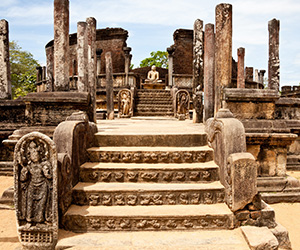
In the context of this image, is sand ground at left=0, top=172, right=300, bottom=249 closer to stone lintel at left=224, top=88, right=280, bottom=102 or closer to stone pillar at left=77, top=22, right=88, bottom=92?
stone lintel at left=224, top=88, right=280, bottom=102

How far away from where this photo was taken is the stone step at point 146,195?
10.9 ft

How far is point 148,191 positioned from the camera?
3354 mm

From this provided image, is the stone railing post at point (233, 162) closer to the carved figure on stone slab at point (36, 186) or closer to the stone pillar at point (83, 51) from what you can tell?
the carved figure on stone slab at point (36, 186)

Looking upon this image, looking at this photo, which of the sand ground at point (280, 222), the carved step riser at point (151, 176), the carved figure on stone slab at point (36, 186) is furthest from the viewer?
the carved step riser at point (151, 176)

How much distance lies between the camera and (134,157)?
3.88 meters

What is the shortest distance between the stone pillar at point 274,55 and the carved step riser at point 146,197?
8749 mm

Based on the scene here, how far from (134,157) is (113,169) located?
0.39 meters

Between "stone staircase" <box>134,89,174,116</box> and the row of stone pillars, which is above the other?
the row of stone pillars

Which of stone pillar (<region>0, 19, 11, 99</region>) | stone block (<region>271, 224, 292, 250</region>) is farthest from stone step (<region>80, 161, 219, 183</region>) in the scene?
stone pillar (<region>0, 19, 11, 99</region>)

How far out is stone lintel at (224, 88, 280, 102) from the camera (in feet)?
15.9

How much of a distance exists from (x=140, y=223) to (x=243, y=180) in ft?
4.20

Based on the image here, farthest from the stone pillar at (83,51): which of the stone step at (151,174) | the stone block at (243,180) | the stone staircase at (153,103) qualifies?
the stone block at (243,180)

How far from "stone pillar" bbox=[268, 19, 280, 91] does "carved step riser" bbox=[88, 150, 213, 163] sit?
8158 mm

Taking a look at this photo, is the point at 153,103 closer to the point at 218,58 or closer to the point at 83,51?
the point at 83,51
